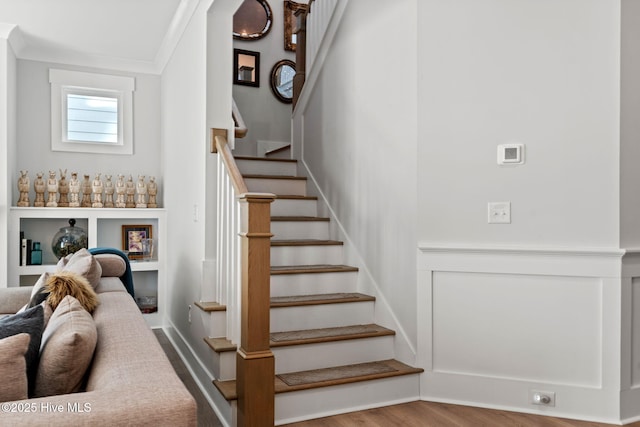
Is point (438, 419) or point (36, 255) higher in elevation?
point (36, 255)

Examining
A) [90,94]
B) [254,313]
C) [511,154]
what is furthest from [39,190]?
[511,154]

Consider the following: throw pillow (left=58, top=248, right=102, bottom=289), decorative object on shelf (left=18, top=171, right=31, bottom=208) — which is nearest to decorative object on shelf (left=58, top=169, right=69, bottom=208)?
decorative object on shelf (left=18, top=171, right=31, bottom=208)

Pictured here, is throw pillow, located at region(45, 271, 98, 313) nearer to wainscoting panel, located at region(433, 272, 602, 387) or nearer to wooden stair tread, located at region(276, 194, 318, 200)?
wainscoting panel, located at region(433, 272, 602, 387)

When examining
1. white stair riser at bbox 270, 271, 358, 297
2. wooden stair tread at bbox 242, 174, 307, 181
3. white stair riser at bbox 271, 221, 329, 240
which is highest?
wooden stair tread at bbox 242, 174, 307, 181

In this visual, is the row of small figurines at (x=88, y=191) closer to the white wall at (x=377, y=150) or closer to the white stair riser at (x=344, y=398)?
the white wall at (x=377, y=150)

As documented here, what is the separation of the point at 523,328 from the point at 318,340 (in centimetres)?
113

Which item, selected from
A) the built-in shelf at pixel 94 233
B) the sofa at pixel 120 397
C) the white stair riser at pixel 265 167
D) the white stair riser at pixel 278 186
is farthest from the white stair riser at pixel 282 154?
the sofa at pixel 120 397

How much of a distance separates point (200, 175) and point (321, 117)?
1.34 m

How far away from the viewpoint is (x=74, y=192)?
4.34 metres

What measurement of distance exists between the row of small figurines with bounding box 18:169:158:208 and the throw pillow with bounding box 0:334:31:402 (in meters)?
3.38

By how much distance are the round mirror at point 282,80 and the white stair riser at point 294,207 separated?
1857mm

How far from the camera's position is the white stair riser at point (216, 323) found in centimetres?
290

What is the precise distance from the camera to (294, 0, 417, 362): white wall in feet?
9.95

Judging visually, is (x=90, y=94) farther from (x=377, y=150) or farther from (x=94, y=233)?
(x=377, y=150)
